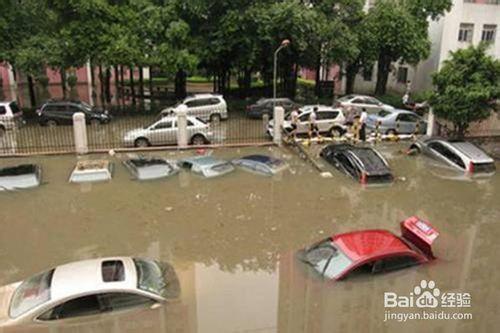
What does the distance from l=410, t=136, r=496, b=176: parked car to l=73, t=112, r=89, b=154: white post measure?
14298mm

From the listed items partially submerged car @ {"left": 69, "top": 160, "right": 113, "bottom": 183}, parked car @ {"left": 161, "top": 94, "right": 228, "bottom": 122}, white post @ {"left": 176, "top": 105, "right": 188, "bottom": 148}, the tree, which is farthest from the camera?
parked car @ {"left": 161, "top": 94, "right": 228, "bottom": 122}

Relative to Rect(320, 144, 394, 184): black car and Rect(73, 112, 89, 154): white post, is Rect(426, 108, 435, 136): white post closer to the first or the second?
Rect(320, 144, 394, 184): black car

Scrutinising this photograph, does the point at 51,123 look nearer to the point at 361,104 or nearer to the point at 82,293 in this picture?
the point at 361,104

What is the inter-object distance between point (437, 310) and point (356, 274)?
5.37 feet

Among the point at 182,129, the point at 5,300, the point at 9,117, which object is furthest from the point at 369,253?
the point at 9,117

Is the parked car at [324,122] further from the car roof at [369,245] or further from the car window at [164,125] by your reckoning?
the car roof at [369,245]

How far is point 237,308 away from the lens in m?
8.97

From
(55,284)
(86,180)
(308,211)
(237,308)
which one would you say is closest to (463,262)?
(308,211)

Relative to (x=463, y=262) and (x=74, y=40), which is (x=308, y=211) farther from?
(x=74, y=40)

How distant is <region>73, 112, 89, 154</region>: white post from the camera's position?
1931 centimetres

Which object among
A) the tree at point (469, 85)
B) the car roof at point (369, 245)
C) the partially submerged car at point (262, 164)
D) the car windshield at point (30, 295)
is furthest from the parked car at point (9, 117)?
the tree at point (469, 85)

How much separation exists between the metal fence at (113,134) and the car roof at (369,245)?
11.9 meters

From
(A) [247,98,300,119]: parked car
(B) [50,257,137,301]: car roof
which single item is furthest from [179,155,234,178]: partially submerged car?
(A) [247,98,300,119]: parked car

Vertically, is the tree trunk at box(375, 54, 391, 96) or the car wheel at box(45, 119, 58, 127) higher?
the tree trunk at box(375, 54, 391, 96)
